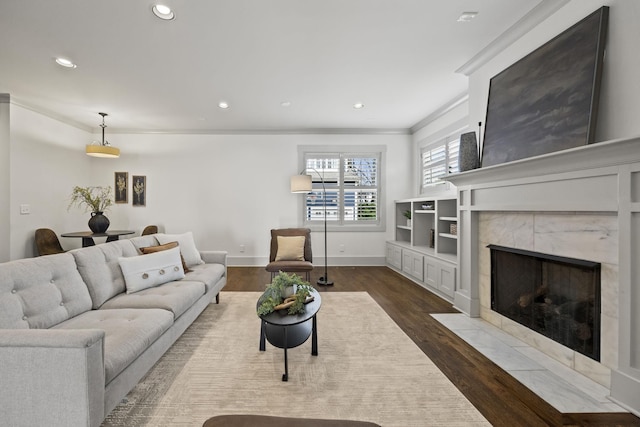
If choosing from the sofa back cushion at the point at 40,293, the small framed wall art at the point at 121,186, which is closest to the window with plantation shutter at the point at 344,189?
the small framed wall art at the point at 121,186

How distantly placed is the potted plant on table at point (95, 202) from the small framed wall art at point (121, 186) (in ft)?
0.48

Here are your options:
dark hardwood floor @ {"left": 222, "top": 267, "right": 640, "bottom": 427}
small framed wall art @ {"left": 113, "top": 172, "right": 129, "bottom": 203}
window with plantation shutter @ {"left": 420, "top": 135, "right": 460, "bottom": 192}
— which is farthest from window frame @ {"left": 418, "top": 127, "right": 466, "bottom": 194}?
small framed wall art @ {"left": 113, "top": 172, "right": 129, "bottom": 203}

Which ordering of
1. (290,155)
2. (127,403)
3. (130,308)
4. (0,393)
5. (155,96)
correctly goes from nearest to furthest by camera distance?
(0,393) → (127,403) → (130,308) → (155,96) → (290,155)

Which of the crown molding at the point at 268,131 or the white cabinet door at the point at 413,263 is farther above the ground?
the crown molding at the point at 268,131

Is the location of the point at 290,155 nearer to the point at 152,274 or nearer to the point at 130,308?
the point at 152,274

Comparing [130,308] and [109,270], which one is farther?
[109,270]

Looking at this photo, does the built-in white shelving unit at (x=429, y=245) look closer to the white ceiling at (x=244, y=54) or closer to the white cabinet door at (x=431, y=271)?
the white cabinet door at (x=431, y=271)

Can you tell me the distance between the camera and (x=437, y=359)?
220 cm

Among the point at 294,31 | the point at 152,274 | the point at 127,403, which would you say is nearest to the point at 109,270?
the point at 152,274

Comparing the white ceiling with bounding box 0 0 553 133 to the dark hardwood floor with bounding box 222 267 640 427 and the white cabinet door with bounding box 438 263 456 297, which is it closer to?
the white cabinet door with bounding box 438 263 456 297

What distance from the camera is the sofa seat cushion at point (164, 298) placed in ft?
7.13

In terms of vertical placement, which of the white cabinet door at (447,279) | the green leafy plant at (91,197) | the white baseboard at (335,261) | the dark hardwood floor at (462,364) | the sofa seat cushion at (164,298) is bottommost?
the dark hardwood floor at (462,364)

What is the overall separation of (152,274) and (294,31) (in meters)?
2.68

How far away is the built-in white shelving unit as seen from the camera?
12.0ft
